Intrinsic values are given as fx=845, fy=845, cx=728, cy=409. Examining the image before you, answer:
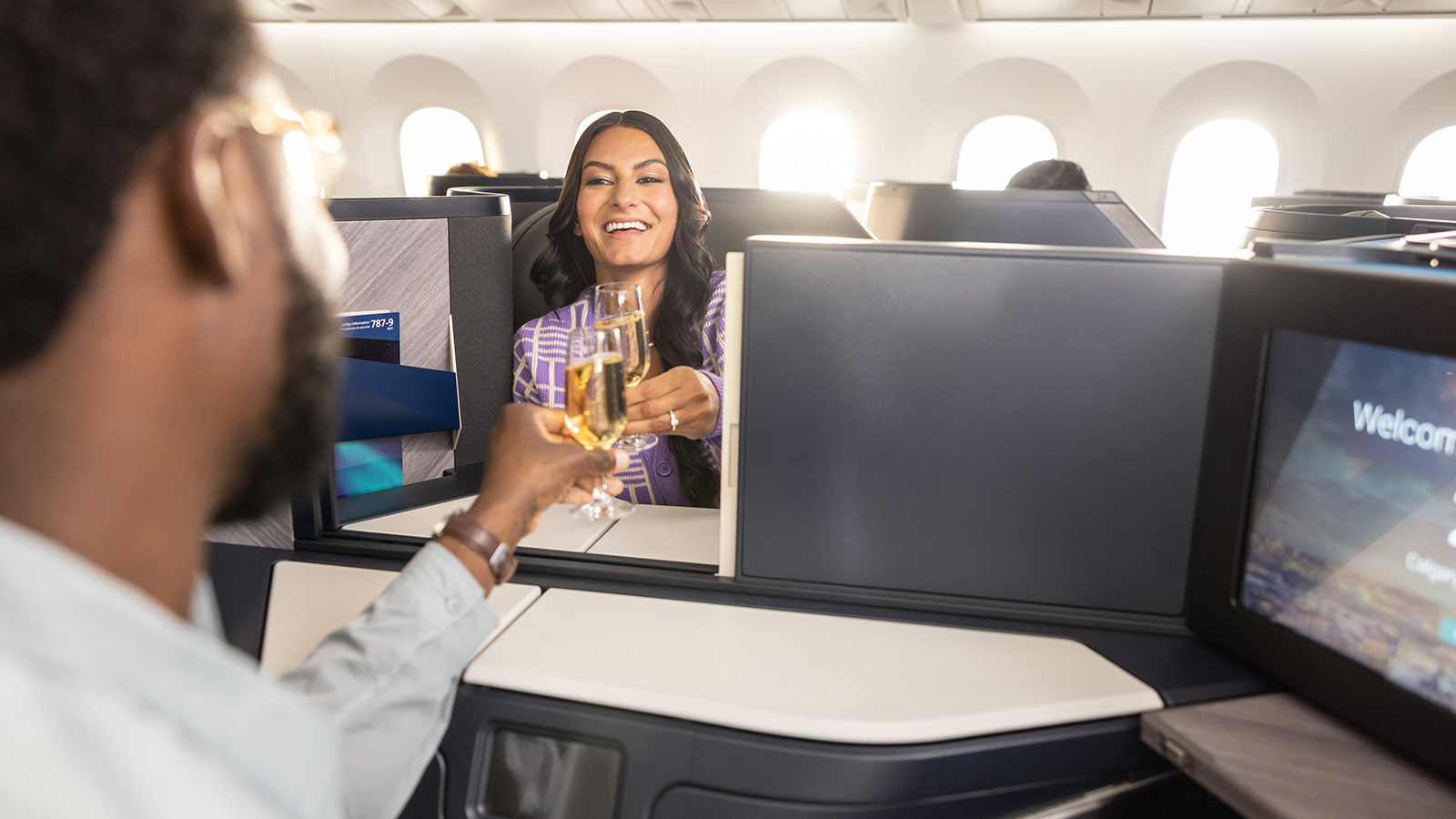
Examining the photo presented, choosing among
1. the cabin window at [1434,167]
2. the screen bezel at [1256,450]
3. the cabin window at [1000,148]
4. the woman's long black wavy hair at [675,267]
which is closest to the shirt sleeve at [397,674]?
the screen bezel at [1256,450]

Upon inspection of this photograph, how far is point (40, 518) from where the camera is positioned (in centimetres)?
40

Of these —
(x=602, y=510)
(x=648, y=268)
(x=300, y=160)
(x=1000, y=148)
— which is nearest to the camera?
(x=300, y=160)

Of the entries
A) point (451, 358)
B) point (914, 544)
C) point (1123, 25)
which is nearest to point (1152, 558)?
point (914, 544)

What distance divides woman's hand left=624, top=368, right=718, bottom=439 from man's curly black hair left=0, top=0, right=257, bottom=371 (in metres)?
1.08

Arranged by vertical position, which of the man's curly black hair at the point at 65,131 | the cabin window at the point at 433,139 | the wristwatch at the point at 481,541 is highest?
the cabin window at the point at 433,139

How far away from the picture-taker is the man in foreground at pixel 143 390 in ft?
1.17

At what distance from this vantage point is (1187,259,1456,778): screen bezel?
0.72m

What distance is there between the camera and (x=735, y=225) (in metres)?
2.13

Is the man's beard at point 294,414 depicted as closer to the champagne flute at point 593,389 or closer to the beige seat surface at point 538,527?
the champagne flute at point 593,389

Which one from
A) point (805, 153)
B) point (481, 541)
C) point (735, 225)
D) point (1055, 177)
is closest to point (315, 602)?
point (481, 541)

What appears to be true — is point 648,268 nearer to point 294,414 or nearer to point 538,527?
point 538,527

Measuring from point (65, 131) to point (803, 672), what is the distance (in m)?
0.80

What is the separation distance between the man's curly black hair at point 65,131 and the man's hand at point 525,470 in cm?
59

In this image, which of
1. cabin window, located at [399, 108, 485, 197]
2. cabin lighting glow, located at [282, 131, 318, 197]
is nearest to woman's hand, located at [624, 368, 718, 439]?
cabin lighting glow, located at [282, 131, 318, 197]
